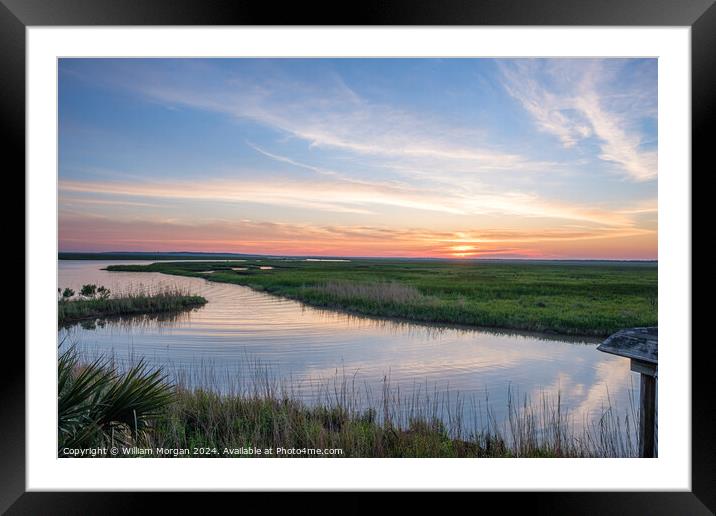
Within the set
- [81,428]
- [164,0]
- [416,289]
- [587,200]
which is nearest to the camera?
[164,0]

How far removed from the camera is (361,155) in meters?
4.20

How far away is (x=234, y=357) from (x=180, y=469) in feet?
5.96

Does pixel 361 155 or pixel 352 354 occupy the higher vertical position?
pixel 361 155

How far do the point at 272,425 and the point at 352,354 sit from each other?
9.01 feet

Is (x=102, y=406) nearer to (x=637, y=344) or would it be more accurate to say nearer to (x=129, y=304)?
(x=637, y=344)

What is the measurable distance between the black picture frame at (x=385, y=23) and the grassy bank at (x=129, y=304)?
416cm

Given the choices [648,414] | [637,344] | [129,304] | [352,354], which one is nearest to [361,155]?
[352,354]

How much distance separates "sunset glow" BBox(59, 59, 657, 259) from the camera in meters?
3.65

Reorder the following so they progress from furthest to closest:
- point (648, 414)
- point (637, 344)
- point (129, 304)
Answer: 1. point (129, 304)
2. point (648, 414)
3. point (637, 344)

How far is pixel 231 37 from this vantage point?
5.82 feet

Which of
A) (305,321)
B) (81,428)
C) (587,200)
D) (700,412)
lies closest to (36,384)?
(81,428)

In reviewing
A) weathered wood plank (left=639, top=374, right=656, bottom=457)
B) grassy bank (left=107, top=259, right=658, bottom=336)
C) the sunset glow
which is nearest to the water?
grassy bank (left=107, top=259, right=658, bottom=336)

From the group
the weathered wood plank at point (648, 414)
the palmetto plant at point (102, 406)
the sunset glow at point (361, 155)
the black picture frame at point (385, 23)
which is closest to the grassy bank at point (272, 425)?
the palmetto plant at point (102, 406)

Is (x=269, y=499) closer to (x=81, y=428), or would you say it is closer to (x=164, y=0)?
(x=81, y=428)
